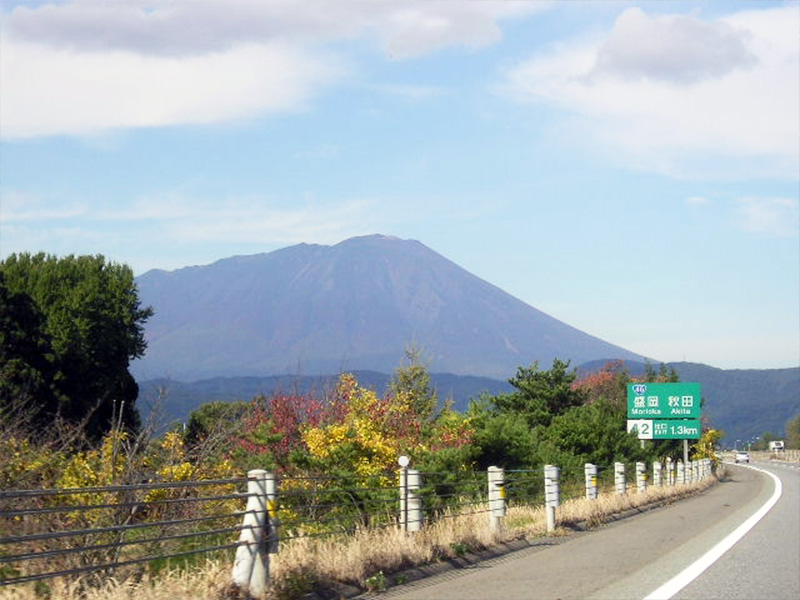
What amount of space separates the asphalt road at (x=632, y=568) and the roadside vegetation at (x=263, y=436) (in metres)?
0.71

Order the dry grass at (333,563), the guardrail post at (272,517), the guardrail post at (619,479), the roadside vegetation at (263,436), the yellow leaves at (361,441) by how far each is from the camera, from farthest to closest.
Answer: the guardrail post at (619,479) < the yellow leaves at (361,441) < the roadside vegetation at (263,436) < the guardrail post at (272,517) < the dry grass at (333,563)

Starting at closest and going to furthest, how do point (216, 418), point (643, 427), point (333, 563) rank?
point (333, 563) < point (216, 418) < point (643, 427)

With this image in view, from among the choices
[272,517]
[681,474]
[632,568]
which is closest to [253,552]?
[272,517]

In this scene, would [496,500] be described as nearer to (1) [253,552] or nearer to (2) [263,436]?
(2) [263,436]

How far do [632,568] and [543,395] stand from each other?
35.2m

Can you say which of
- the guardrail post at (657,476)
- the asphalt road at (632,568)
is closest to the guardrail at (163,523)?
the asphalt road at (632,568)

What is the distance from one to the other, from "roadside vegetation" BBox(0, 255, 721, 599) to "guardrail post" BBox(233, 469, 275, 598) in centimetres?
21

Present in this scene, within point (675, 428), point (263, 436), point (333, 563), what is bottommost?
point (675, 428)

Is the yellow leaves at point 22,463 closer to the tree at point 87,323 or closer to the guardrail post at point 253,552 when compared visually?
the guardrail post at point 253,552

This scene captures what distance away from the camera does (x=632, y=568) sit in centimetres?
1407

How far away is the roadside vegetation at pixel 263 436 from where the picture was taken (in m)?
12.3

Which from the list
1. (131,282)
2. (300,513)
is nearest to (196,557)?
(300,513)

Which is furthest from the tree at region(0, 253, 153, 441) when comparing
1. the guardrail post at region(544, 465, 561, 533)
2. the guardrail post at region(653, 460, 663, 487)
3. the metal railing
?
the metal railing

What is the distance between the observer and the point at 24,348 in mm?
47094
